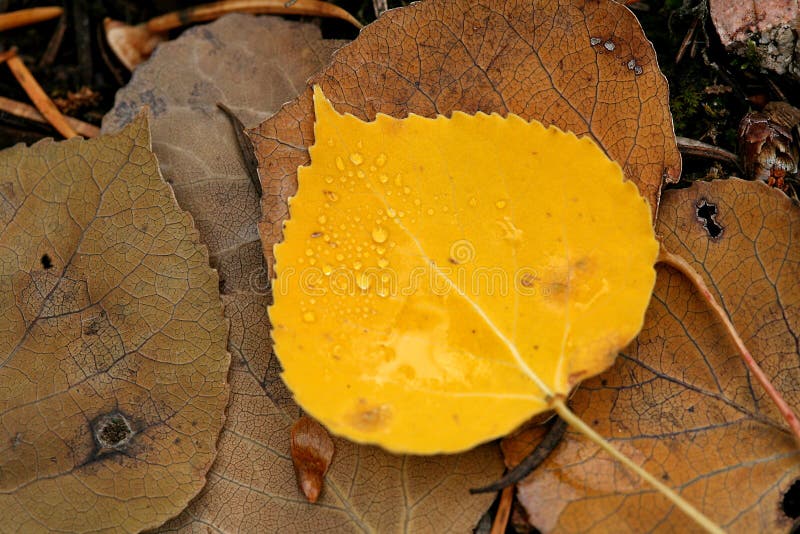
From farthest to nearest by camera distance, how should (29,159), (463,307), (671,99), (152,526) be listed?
(671,99)
(29,159)
(152,526)
(463,307)

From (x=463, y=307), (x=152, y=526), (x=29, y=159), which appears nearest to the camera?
(x=463, y=307)

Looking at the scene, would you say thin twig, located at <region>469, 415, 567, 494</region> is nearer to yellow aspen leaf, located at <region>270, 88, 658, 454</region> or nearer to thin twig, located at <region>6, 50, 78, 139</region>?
yellow aspen leaf, located at <region>270, 88, 658, 454</region>

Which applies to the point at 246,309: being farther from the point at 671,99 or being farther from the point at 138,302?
Result: the point at 671,99

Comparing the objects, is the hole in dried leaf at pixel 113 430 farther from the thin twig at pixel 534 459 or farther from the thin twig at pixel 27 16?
the thin twig at pixel 27 16

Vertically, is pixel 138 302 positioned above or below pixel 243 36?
below

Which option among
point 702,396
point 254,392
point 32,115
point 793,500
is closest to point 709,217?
point 702,396

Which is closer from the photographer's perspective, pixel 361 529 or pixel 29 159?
pixel 361 529

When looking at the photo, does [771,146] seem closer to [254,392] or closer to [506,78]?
[506,78]

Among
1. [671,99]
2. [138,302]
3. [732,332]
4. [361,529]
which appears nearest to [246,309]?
[138,302]
